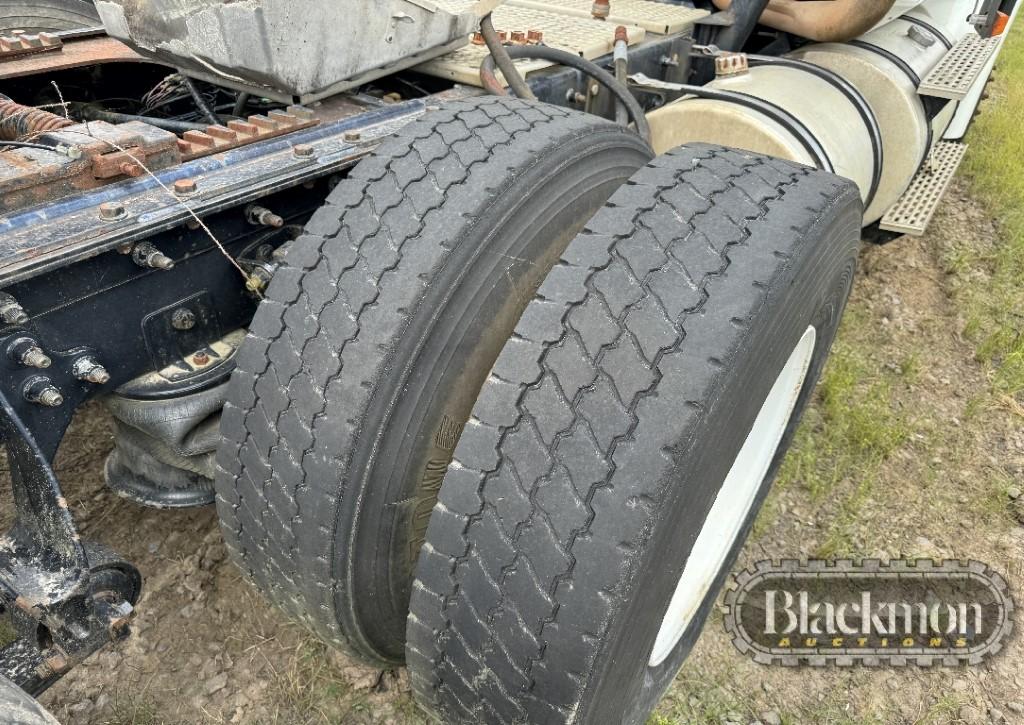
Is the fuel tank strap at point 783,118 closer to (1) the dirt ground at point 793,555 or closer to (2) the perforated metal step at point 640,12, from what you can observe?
(2) the perforated metal step at point 640,12

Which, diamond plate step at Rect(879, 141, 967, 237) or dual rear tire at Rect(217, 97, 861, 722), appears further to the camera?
diamond plate step at Rect(879, 141, 967, 237)

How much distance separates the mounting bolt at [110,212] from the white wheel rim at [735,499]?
150 centimetres

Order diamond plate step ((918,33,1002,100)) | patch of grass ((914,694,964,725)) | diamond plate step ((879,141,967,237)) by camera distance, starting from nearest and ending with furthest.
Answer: patch of grass ((914,694,964,725)), diamond plate step ((918,33,1002,100)), diamond plate step ((879,141,967,237))

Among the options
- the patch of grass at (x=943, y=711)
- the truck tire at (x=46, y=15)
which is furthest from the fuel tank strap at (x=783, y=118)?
the truck tire at (x=46, y=15)

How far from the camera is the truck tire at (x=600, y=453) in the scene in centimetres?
129

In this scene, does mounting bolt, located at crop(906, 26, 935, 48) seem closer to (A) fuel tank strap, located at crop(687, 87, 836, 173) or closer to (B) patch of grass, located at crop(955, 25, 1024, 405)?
(B) patch of grass, located at crop(955, 25, 1024, 405)

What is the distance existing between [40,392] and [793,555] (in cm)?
224

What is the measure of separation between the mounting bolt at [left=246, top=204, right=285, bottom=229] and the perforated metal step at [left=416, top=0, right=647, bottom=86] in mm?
979

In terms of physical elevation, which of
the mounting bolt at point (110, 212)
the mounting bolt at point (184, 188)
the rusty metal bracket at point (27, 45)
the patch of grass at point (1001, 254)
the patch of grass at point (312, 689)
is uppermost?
the mounting bolt at point (110, 212)

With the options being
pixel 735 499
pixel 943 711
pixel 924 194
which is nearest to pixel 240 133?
pixel 735 499

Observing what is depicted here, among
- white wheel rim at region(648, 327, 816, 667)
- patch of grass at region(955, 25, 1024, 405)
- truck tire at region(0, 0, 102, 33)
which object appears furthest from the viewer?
patch of grass at region(955, 25, 1024, 405)

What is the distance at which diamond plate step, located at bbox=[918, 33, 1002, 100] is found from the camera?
3330mm

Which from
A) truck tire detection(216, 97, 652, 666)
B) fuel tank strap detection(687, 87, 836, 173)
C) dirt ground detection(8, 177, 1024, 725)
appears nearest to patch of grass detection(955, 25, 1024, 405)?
dirt ground detection(8, 177, 1024, 725)

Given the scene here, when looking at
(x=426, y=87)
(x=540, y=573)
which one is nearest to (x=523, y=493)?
(x=540, y=573)
